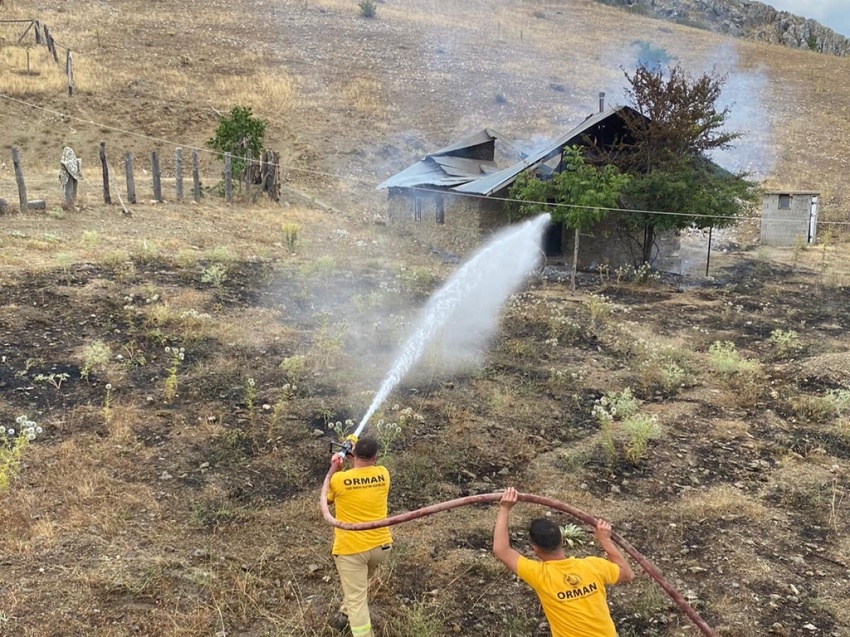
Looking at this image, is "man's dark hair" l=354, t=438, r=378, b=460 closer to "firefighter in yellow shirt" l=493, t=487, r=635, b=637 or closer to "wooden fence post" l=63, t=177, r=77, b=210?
"firefighter in yellow shirt" l=493, t=487, r=635, b=637

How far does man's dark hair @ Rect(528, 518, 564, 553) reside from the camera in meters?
3.25

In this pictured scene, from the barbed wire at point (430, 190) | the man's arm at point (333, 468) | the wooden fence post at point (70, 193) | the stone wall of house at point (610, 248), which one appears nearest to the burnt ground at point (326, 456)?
the man's arm at point (333, 468)

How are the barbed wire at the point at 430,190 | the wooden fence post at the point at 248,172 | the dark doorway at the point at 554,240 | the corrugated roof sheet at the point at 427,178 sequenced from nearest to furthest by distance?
the barbed wire at the point at 430,190 → the dark doorway at the point at 554,240 → the corrugated roof sheet at the point at 427,178 → the wooden fence post at the point at 248,172

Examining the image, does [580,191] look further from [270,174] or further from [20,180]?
[20,180]

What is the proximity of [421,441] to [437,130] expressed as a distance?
27.9m

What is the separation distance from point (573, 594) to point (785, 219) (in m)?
22.9

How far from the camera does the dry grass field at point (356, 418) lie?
460 cm

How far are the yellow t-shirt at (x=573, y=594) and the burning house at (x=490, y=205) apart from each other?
1393cm

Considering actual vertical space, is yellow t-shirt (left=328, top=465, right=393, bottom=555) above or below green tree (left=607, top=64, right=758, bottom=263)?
below

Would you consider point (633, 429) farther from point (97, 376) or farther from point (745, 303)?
point (745, 303)

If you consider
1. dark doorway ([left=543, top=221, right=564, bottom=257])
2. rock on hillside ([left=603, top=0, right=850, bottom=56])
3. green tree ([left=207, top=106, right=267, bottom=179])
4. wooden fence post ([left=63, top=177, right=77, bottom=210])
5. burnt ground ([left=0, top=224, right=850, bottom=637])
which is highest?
rock on hillside ([left=603, top=0, right=850, bottom=56])

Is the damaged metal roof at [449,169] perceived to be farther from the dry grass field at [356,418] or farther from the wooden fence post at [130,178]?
the wooden fence post at [130,178]

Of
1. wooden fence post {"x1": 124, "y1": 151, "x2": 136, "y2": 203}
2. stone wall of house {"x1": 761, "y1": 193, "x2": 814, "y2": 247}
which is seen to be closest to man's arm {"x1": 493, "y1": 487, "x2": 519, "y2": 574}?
wooden fence post {"x1": 124, "y1": 151, "x2": 136, "y2": 203}

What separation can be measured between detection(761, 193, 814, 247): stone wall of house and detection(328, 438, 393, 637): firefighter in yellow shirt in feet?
71.4
